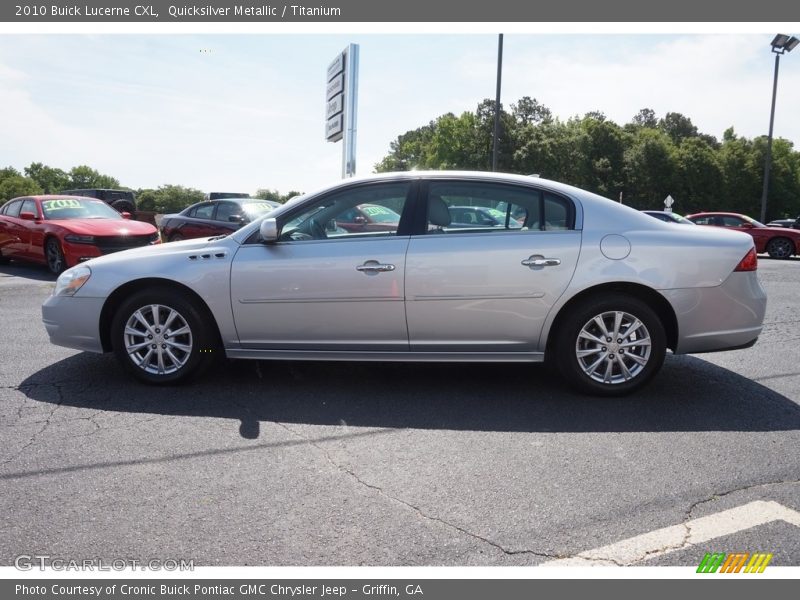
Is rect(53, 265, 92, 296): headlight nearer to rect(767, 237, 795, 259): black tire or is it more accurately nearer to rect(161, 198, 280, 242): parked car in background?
rect(161, 198, 280, 242): parked car in background

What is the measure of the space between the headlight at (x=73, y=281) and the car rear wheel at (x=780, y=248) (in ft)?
71.9

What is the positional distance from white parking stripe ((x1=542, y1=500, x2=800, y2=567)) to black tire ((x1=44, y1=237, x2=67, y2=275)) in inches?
459

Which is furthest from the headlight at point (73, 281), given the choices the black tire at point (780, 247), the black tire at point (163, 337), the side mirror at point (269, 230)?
the black tire at point (780, 247)

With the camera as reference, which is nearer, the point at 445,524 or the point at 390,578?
the point at 390,578

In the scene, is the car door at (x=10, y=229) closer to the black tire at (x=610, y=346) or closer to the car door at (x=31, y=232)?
the car door at (x=31, y=232)

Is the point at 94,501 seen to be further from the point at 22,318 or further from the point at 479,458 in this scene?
the point at 22,318

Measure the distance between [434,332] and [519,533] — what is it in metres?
2.07

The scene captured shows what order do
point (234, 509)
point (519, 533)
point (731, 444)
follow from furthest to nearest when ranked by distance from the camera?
1. point (731, 444)
2. point (234, 509)
3. point (519, 533)

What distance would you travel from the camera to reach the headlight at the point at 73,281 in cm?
503

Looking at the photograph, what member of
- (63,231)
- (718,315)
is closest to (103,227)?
(63,231)

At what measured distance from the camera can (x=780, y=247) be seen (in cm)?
2155

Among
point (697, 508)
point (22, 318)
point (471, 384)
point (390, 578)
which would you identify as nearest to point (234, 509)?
point (390, 578)

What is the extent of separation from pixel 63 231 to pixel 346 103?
675 centimetres

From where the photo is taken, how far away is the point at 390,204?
4859 millimetres
